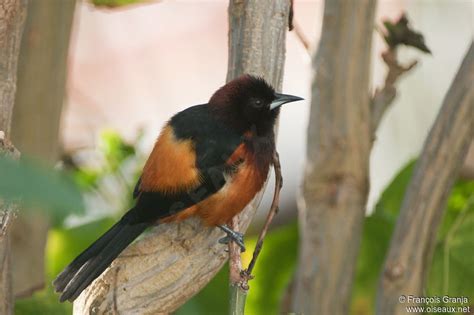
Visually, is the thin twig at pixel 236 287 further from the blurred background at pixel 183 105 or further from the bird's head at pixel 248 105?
the bird's head at pixel 248 105

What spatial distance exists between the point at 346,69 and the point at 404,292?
66 cm

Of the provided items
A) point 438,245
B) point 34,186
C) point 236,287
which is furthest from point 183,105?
point 34,186

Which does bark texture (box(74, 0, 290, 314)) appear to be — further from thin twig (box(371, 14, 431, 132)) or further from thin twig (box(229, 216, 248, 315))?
thin twig (box(371, 14, 431, 132))

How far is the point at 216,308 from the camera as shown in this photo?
269 centimetres

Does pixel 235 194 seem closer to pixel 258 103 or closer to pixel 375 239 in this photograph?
pixel 258 103

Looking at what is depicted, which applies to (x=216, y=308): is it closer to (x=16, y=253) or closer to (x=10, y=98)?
(x=16, y=253)

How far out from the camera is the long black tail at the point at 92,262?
1.59 m

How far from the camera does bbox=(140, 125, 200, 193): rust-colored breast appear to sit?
194 cm

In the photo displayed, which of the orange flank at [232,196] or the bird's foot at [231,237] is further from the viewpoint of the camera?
the orange flank at [232,196]

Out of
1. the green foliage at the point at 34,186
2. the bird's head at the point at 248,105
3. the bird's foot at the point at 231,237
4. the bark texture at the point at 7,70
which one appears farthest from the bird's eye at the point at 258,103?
Result: the green foliage at the point at 34,186

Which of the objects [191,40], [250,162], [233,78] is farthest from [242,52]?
[191,40]

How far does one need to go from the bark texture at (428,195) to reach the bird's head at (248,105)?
15.7 inches

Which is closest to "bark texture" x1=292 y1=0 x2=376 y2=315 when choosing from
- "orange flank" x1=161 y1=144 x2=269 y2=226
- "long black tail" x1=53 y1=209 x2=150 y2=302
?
"orange flank" x1=161 y1=144 x2=269 y2=226

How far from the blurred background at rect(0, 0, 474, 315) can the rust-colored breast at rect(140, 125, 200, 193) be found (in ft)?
0.63
